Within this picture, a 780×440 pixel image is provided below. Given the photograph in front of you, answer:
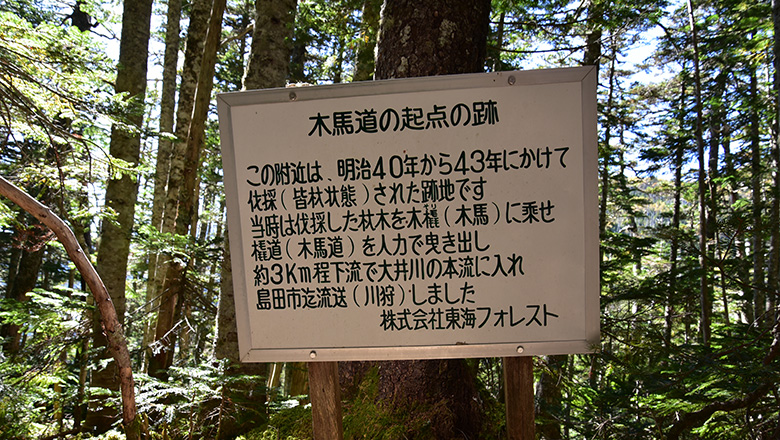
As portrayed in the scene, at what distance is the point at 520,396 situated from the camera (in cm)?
Answer: 205

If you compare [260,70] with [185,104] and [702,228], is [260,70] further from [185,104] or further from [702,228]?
[702,228]

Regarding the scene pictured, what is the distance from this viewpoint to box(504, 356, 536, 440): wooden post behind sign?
6.71 ft

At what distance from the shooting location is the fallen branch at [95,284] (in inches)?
95.2

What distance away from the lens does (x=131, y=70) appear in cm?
578

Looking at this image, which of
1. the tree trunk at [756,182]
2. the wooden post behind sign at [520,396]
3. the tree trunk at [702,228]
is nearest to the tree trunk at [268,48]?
the wooden post behind sign at [520,396]

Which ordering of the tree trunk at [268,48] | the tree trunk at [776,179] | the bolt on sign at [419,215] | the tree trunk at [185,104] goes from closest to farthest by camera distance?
the bolt on sign at [419,215], the tree trunk at [268,48], the tree trunk at [776,179], the tree trunk at [185,104]

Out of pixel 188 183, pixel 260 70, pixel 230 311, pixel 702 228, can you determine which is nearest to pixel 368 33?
pixel 260 70


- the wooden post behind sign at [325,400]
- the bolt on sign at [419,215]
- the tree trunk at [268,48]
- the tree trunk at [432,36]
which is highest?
the tree trunk at [268,48]

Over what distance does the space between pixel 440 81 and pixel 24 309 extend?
5.55 metres

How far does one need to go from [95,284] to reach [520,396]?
8.08 ft

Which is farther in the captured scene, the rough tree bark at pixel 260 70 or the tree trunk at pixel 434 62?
the rough tree bark at pixel 260 70

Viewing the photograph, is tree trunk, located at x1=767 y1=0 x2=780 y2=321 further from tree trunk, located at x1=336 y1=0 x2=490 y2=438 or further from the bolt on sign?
the bolt on sign

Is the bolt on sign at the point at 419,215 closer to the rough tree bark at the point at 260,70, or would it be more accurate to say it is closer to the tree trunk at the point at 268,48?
the rough tree bark at the point at 260,70

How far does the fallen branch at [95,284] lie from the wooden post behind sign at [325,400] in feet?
4.19
